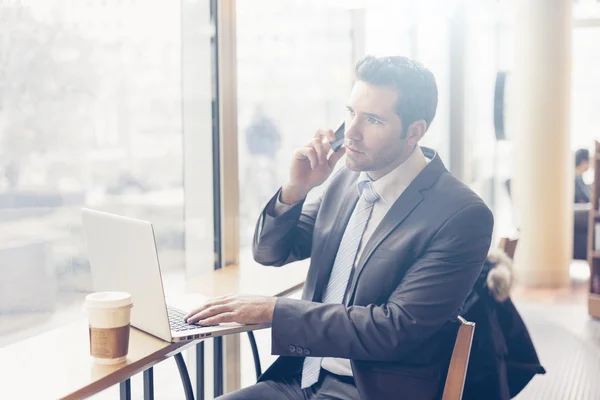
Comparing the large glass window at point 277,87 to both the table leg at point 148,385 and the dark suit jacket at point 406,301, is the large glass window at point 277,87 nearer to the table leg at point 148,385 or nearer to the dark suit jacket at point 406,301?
the table leg at point 148,385

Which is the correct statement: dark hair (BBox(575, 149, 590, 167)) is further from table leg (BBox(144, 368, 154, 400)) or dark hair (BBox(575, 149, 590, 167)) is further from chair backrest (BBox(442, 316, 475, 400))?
table leg (BBox(144, 368, 154, 400))

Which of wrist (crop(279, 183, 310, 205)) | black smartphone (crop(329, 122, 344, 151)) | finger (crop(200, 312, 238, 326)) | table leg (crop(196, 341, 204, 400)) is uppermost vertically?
black smartphone (crop(329, 122, 344, 151))

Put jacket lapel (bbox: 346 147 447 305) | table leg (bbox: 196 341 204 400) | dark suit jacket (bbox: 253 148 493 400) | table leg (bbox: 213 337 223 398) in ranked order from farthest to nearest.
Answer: table leg (bbox: 196 341 204 400), table leg (bbox: 213 337 223 398), jacket lapel (bbox: 346 147 447 305), dark suit jacket (bbox: 253 148 493 400)

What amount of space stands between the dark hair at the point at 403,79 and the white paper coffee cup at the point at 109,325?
33.2 inches

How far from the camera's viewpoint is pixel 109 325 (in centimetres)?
145

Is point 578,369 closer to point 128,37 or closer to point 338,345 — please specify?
point 338,345

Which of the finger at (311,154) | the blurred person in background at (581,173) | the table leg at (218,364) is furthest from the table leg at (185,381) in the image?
the blurred person in background at (581,173)

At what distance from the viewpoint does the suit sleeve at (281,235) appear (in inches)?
78.3

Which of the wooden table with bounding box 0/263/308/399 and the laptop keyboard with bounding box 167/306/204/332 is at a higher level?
the laptop keyboard with bounding box 167/306/204/332

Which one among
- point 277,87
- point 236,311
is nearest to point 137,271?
point 236,311

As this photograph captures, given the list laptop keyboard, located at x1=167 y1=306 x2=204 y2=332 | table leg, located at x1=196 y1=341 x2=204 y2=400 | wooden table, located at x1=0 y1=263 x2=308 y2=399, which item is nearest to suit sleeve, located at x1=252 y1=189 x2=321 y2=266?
laptop keyboard, located at x1=167 y1=306 x2=204 y2=332

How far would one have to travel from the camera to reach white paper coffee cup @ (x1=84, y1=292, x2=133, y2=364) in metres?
1.43

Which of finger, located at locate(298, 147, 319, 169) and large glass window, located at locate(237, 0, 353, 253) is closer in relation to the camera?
finger, located at locate(298, 147, 319, 169)

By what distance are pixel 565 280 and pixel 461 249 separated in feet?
16.1
